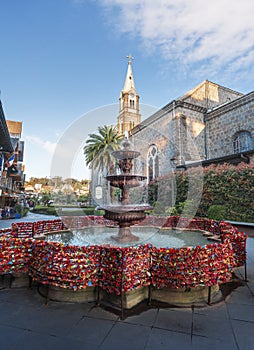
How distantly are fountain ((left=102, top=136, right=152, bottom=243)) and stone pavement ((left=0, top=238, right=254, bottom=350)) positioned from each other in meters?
2.64

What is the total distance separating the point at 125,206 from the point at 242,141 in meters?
17.5

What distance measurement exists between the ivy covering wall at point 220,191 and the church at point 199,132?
203 centimetres

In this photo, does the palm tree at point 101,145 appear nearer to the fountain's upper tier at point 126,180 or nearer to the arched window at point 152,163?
the arched window at point 152,163

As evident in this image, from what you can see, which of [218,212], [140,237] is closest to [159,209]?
[218,212]

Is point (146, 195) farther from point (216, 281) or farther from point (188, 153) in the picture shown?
point (216, 281)

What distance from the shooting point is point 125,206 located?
5883 millimetres

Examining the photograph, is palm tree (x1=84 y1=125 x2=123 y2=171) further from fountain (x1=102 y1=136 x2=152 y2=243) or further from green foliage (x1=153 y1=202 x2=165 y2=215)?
fountain (x1=102 y1=136 x2=152 y2=243)

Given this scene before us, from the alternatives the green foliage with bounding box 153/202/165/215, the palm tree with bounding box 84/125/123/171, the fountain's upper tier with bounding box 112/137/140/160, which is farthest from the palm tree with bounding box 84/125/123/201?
the fountain's upper tier with bounding box 112/137/140/160

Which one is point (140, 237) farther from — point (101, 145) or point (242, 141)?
point (242, 141)

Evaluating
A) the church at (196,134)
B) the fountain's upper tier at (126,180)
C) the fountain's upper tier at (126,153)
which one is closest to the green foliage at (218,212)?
the church at (196,134)

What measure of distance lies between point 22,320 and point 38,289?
109cm

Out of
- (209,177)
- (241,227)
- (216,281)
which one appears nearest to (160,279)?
(216,281)

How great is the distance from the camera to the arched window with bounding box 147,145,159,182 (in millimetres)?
24422

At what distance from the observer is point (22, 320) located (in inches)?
116
